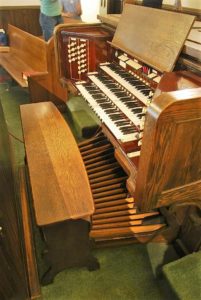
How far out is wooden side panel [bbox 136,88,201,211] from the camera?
785mm

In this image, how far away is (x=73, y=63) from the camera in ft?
7.04

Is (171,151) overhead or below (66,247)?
overhead

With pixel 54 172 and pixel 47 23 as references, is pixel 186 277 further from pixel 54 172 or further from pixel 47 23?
pixel 47 23

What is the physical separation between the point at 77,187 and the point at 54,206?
0.16 m

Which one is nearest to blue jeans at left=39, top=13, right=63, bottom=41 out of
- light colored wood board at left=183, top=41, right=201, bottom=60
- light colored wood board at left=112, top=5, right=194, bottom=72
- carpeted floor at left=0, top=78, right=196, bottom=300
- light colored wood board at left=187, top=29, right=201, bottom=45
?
light colored wood board at left=112, top=5, right=194, bottom=72

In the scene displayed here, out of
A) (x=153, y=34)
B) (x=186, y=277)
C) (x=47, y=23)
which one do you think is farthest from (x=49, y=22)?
(x=186, y=277)

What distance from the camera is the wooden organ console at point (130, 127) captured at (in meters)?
0.87

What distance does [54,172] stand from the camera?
1.32 metres

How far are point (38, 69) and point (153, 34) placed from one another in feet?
6.68

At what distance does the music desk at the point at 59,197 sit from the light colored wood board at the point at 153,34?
2.34ft

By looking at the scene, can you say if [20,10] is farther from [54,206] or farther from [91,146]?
[54,206]

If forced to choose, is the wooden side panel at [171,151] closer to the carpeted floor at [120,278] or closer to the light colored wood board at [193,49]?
the light colored wood board at [193,49]

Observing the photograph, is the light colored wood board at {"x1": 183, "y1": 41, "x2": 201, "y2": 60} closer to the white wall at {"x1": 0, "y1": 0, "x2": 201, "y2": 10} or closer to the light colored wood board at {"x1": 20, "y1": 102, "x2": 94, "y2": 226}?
the light colored wood board at {"x1": 20, "y1": 102, "x2": 94, "y2": 226}

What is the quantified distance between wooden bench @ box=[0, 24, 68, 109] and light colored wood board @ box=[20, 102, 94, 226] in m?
1.25
